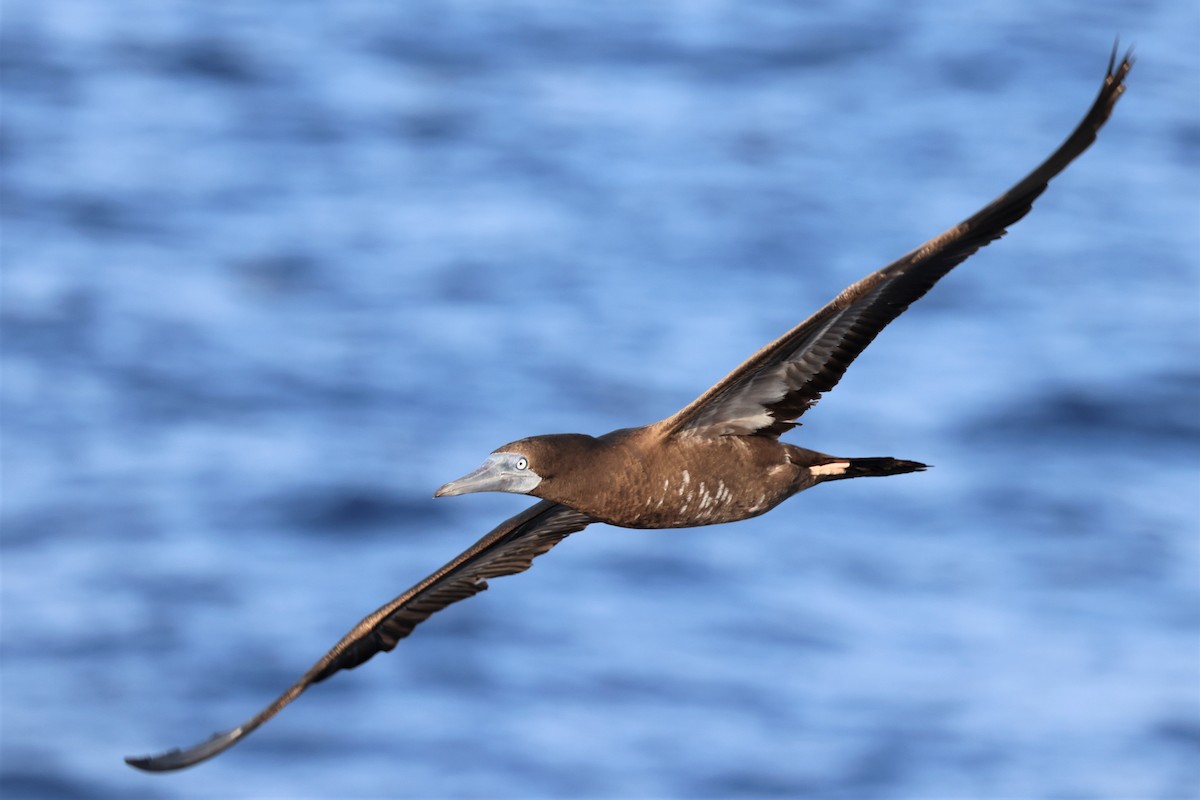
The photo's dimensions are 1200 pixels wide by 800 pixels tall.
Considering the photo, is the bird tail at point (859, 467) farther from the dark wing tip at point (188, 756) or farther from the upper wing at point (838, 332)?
the dark wing tip at point (188, 756)

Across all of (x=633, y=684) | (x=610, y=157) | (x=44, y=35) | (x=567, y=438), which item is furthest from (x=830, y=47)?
(x=567, y=438)

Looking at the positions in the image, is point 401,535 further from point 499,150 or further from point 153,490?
point 499,150

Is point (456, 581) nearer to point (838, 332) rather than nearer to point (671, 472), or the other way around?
point (671, 472)

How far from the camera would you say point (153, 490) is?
139ft

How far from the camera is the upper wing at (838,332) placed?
10086 mm

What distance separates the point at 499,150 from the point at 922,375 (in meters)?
12.0

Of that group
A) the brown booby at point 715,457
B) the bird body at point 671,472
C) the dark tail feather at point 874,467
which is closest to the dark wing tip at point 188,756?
the brown booby at point 715,457

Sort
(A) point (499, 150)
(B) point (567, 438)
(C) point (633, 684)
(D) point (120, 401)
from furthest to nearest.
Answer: (A) point (499, 150) → (D) point (120, 401) → (C) point (633, 684) → (B) point (567, 438)

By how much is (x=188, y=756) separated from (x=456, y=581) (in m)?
1.97

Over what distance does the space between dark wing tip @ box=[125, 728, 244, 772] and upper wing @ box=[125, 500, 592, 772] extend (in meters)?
0.04

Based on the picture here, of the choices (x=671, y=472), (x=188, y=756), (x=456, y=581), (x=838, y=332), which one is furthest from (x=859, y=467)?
(x=188, y=756)

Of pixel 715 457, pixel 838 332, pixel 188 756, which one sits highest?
pixel 838 332

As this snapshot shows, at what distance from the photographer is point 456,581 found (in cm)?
1329

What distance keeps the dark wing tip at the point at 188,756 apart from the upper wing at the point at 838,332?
3.02 m
